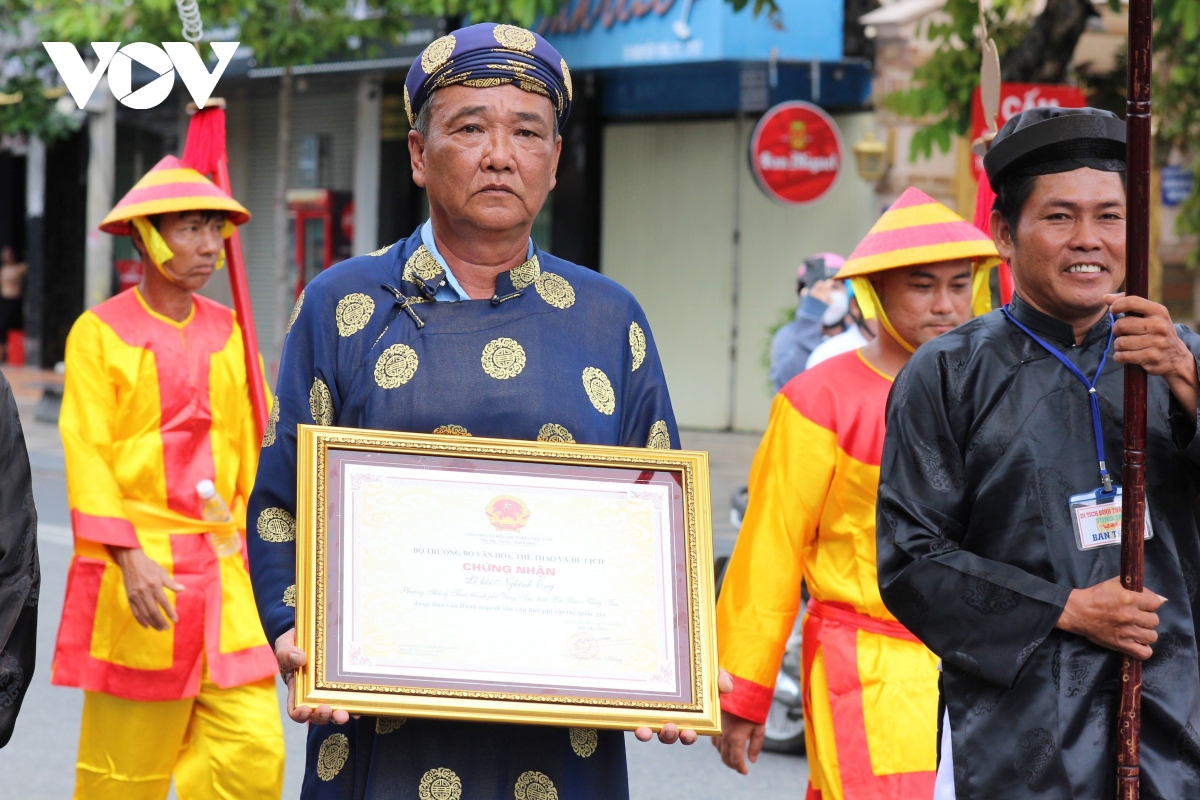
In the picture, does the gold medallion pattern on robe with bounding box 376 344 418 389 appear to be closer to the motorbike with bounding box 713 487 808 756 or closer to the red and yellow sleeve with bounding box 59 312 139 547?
the red and yellow sleeve with bounding box 59 312 139 547

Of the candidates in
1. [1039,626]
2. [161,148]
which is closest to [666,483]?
[1039,626]

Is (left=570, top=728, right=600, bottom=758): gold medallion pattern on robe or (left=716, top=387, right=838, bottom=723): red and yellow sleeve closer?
(left=570, top=728, right=600, bottom=758): gold medallion pattern on robe

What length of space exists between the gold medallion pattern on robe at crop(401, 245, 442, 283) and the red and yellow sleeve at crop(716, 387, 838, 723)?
1.43m

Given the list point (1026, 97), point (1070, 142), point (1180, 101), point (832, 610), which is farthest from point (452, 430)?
point (1180, 101)

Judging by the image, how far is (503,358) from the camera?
2.86m

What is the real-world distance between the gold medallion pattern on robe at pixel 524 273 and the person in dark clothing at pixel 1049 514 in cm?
71

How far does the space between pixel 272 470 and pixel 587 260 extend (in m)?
15.8

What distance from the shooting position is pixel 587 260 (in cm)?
1855

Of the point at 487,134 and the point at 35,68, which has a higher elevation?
the point at 35,68

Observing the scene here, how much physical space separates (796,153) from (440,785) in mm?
12375

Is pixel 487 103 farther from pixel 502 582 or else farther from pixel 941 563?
pixel 941 563

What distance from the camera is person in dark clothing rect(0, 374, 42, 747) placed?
312cm

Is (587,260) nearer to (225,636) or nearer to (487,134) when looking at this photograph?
(225,636)

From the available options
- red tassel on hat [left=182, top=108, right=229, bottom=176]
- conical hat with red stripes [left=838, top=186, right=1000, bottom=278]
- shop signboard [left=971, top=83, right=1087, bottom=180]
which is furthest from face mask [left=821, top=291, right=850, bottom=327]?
conical hat with red stripes [left=838, top=186, right=1000, bottom=278]
